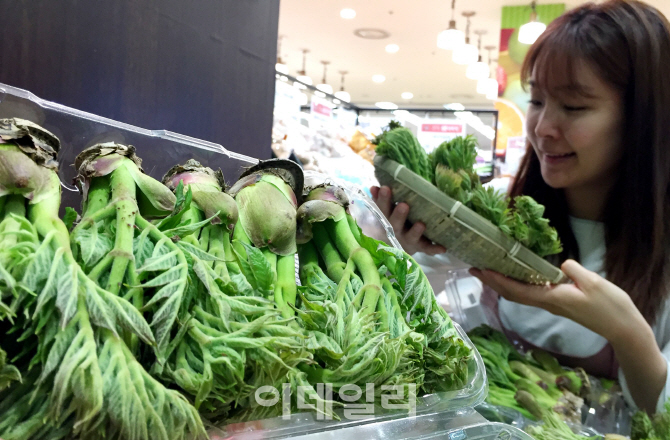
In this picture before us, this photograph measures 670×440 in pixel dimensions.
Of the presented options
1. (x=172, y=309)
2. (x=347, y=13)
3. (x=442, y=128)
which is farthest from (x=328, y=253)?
(x=347, y=13)

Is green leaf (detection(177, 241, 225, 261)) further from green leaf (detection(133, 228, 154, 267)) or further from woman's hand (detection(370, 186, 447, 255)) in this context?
woman's hand (detection(370, 186, 447, 255))

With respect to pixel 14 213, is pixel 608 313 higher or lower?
lower

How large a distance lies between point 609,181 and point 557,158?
0.68 feet

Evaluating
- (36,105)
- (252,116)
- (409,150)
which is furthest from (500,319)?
(36,105)

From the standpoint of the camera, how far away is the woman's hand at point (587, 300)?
985mm

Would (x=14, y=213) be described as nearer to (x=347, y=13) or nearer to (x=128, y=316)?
(x=128, y=316)

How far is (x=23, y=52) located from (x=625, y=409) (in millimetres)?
1341

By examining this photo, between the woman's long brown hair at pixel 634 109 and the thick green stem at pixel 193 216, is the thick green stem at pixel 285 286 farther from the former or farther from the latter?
the woman's long brown hair at pixel 634 109

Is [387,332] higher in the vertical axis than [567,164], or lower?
lower

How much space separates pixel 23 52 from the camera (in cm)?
71

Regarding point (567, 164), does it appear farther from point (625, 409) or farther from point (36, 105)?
point (36, 105)

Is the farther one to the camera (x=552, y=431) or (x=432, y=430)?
(x=552, y=431)

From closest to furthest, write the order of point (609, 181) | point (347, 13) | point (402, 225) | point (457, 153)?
1. point (457, 153)
2. point (402, 225)
3. point (609, 181)
4. point (347, 13)

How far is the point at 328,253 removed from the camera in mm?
576
